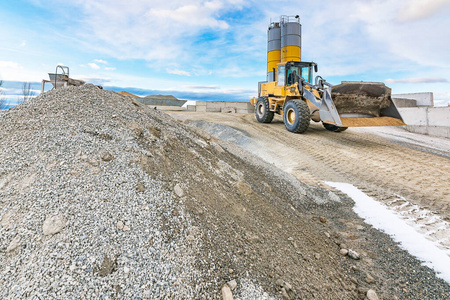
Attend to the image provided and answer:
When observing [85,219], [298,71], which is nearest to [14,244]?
[85,219]

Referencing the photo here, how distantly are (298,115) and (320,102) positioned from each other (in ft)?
2.61

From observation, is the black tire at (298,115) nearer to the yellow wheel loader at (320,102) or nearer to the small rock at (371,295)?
the yellow wheel loader at (320,102)

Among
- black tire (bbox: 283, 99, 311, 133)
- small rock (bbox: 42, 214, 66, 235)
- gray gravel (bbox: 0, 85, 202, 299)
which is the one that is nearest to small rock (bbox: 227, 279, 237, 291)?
gray gravel (bbox: 0, 85, 202, 299)

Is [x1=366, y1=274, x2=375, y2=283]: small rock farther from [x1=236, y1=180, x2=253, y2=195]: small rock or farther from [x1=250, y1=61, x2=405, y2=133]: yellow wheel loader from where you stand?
[x1=250, y1=61, x2=405, y2=133]: yellow wheel loader

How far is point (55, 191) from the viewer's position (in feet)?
7.21

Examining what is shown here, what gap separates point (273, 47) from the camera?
17.8 m

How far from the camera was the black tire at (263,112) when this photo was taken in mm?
11258

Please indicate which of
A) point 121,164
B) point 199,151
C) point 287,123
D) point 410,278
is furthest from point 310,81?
point 121,164

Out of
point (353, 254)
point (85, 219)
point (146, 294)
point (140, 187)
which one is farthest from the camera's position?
point (353, 254)

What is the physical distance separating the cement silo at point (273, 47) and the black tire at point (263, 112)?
6288mm

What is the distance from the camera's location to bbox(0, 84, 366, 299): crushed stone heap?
1767 millimetres

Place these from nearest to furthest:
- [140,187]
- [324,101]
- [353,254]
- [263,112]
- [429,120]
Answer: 1. [140,187]
2. [353,254]
3. [324,101]
4. [263,112]
5. [429,120]

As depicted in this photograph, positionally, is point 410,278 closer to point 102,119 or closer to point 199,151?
point 199,151

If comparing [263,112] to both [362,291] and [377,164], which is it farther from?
[362,291]
